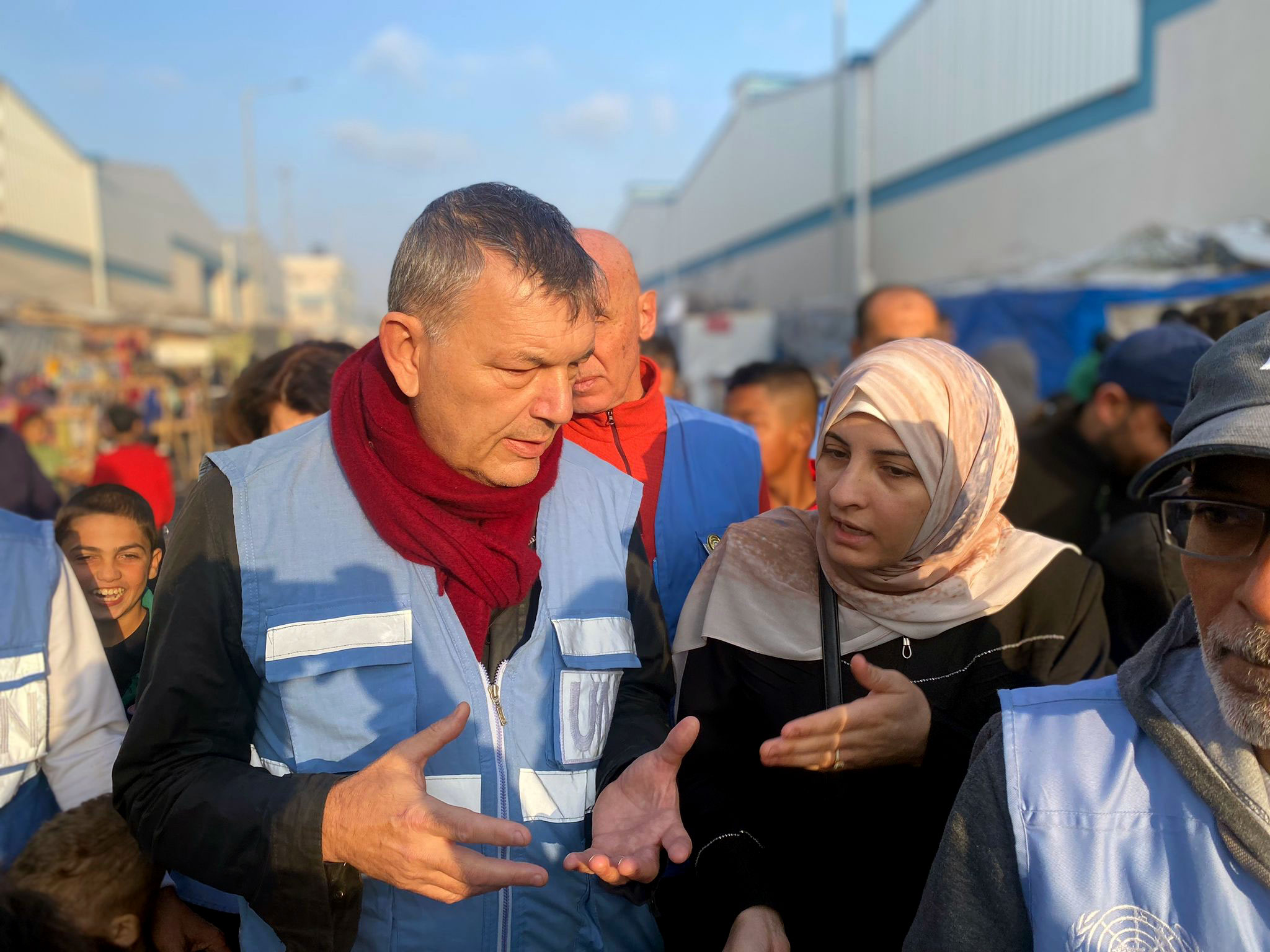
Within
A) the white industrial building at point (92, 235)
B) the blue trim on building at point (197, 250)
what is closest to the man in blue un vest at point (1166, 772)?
the white industrial building at point (92, 235)

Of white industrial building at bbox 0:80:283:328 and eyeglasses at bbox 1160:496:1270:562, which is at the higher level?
white industrial building at bbox 0:80:283:328

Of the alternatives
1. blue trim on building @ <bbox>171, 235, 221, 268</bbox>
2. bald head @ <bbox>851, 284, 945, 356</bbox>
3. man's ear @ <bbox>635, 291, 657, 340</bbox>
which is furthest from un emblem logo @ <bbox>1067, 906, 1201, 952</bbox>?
blue trim on building @ <bbox>171, 235, 221, 268</bbox>

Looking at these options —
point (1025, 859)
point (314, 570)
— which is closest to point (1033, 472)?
point (1025, 859)

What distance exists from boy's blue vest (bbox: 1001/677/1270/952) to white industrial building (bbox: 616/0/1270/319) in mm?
12463

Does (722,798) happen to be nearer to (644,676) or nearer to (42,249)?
(644,676)

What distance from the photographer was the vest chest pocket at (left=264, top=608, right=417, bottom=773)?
1.61 metres

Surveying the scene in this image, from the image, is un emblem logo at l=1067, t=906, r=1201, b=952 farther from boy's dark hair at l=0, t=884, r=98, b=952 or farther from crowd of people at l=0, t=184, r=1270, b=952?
boy's dark hair at l=0, t=884, r=98, b=952

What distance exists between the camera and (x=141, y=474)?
288 cm

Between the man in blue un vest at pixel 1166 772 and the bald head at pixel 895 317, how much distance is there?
3068 mm

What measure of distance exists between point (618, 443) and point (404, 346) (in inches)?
43.5

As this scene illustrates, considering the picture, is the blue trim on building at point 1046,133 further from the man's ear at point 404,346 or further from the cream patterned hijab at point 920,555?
the man's ear at point 404,346

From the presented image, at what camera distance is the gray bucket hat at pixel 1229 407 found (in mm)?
1073

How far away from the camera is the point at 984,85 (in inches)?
783

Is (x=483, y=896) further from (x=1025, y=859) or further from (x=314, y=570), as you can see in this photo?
(x=1025, y=859)
